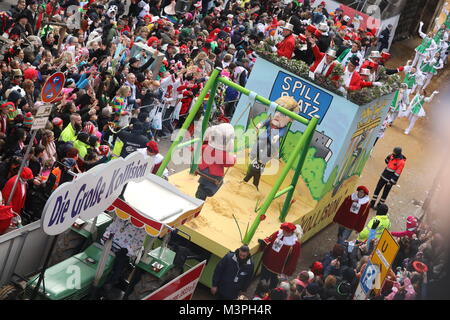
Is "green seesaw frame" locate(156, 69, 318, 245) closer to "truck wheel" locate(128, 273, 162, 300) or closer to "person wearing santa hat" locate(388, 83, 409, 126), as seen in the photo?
"truck wheel" locate(128, 273, 162, 300)

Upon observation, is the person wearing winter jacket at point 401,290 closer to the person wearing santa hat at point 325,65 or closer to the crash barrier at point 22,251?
the person wearing santa hat at point 325,65

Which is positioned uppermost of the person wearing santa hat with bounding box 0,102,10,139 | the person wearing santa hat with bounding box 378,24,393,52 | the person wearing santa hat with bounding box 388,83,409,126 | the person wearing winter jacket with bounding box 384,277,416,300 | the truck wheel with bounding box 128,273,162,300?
the person wearing santa hat with bounding box 378,24,393,52

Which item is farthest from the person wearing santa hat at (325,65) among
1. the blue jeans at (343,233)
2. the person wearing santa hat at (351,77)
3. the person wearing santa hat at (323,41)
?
the blue jeans at (343,233)

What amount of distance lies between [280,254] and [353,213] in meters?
2.97

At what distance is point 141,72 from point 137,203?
23.8ft

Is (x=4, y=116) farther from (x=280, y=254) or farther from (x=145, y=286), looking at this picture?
(x=280, y=254)

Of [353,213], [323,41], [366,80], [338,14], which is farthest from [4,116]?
[338,14]

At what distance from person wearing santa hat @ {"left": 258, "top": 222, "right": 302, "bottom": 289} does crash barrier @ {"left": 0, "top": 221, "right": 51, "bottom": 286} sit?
3388 millimetres

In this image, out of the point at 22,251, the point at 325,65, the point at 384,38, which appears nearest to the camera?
the point at 22,251

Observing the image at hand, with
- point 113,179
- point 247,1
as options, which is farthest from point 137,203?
point 247,1

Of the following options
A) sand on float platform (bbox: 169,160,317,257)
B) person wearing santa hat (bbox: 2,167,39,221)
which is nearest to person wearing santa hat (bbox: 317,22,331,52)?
sand on float platform (bbox: 169,160,317,257)

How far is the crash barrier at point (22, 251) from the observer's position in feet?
33.0

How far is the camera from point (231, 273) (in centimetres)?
1126

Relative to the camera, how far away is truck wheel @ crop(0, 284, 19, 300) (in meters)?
9.62
